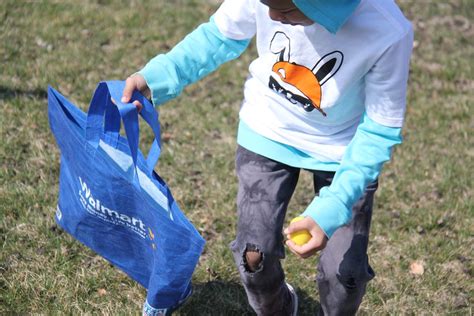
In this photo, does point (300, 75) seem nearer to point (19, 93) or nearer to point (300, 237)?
point (300, 237)

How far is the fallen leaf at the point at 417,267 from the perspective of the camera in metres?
3.77

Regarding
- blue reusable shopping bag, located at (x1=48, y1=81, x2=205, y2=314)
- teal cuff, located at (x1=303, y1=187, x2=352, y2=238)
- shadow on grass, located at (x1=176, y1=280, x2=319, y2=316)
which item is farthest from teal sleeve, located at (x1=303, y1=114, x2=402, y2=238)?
shadow on grass, located at (x1=176, y1=280, x2=319, y2=316)

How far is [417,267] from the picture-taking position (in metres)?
3.80

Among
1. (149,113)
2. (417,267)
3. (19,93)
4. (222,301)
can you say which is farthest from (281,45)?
(19,93)

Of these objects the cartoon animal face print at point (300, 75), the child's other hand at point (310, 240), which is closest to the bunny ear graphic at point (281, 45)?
the cartoon animal face print at point (300, 75)

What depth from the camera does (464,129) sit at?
508 centimetres

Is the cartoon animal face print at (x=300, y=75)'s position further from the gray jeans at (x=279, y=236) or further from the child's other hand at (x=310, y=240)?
the child's other hand at (x=310, y=240)

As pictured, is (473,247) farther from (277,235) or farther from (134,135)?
(134,135)

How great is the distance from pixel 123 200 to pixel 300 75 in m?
0.80

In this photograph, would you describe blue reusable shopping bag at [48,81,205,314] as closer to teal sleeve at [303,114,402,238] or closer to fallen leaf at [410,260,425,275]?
teal sleeve at [303,114,402,238]

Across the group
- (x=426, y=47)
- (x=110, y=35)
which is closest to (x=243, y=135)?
(x=110, y=35)

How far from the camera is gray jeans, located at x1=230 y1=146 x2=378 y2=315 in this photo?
9.06 ft

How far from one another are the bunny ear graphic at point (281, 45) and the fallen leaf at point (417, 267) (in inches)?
64.6

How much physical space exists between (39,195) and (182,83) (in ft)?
5.07
